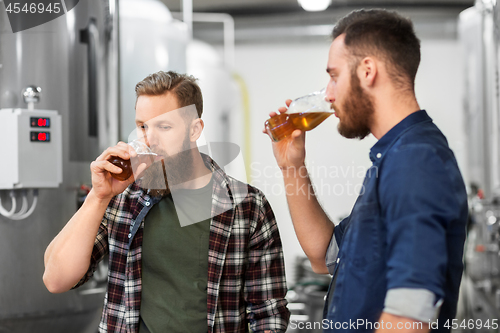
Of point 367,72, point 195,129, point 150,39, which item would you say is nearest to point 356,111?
point 367,72

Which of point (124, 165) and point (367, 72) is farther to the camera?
point (124, 165)

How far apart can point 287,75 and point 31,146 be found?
2.44 meters

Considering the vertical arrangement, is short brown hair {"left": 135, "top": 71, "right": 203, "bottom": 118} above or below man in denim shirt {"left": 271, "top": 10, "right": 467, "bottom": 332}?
above

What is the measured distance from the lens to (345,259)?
1117mm

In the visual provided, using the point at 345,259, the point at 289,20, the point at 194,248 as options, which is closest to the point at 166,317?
the point at 194,248

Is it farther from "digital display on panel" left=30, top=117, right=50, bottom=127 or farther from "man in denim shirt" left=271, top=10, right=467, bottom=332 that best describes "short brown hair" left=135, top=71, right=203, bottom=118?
"digital display on panel" left=30, top=117, right=50, bottom=127

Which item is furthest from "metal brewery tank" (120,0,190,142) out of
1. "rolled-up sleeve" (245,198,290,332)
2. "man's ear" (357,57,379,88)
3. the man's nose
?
"man's ear" (357,57,379,88)

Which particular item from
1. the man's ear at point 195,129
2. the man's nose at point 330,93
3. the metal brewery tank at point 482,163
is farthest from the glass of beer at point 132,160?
the metal brewery tank at point 482,163

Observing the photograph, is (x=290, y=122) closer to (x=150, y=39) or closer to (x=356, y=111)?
(x=356, y=111)

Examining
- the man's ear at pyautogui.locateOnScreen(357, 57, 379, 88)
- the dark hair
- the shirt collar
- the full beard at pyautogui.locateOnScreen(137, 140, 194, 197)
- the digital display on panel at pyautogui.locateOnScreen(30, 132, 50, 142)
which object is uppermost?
→ the dark hair

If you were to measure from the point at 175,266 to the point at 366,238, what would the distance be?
0.59 metres

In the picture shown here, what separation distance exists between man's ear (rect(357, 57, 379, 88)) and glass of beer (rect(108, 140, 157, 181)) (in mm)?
625

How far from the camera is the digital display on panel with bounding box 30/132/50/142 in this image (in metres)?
1.86

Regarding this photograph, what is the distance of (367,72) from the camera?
3.68 feet
